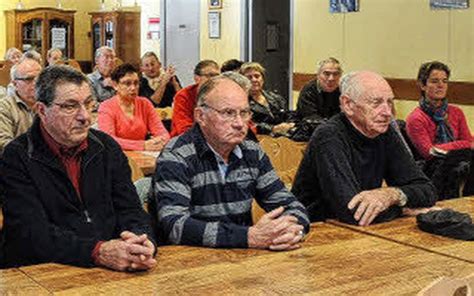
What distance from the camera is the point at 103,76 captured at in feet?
27.7

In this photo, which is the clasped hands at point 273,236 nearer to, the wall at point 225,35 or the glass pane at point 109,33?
the wall at point 225,35

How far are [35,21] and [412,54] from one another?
877 centimetres

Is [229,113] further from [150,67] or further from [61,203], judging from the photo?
[150,67]

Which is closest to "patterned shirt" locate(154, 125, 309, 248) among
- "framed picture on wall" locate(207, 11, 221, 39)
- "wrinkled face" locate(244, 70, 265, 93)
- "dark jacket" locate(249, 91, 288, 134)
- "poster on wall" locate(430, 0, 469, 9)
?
"dark jacket" locate(249, 91, 288, 134)

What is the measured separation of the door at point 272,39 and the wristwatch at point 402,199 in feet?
23.1

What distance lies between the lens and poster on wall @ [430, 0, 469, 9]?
7316 mm

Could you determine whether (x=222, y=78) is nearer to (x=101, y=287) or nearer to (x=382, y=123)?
(x=382, y=123)

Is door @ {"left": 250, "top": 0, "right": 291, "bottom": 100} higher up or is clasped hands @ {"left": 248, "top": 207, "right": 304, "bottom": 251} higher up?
door @ {"left": 250, "top": 0, "right": 291, "bottom": 100}

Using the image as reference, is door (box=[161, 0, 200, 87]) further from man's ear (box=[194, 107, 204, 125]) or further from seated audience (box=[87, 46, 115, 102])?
man's ear (box=[194, 107, 204, 125])

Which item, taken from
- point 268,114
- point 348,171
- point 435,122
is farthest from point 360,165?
point 268,114

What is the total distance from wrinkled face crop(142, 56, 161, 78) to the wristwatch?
652 centimetres

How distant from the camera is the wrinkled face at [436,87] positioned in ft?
20.0

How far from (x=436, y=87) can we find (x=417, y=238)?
3.47 metres

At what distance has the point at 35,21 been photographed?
14484mm
